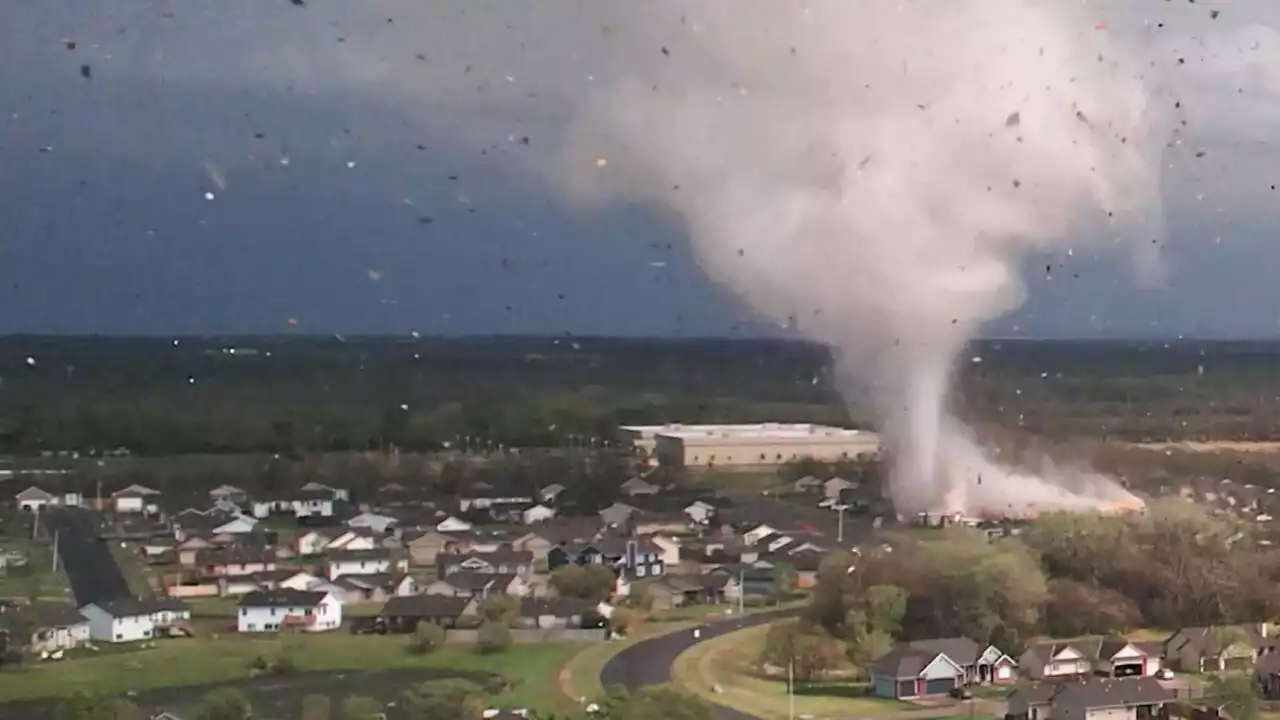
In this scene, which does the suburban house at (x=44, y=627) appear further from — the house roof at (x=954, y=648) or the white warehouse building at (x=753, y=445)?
the white warehouse building at (x=753, y=445)

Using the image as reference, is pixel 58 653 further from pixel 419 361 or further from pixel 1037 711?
pixel 419 361

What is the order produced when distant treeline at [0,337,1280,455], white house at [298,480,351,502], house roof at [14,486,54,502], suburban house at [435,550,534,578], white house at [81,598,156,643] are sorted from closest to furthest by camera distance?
white house at [81,598,156,643] < suburban house at [435,550,534,578] < house roof at [14,486,54,502] < white house at [298,480,351,502] < distant treeline at [0,337,1280,455]

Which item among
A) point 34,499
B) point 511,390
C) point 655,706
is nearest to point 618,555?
point 655,706

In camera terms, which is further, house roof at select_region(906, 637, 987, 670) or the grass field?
house roof at select_region(906, 637, 987, 670)

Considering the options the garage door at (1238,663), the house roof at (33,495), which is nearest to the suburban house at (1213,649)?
the garage door at (1238,663)

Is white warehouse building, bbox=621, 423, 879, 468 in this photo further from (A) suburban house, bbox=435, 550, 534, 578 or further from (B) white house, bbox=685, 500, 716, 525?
(A) suburban house, bbox=435, 550, 534, 578

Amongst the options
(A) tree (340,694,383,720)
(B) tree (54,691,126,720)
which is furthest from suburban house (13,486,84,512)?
(A) tree (340,694,383,720)
